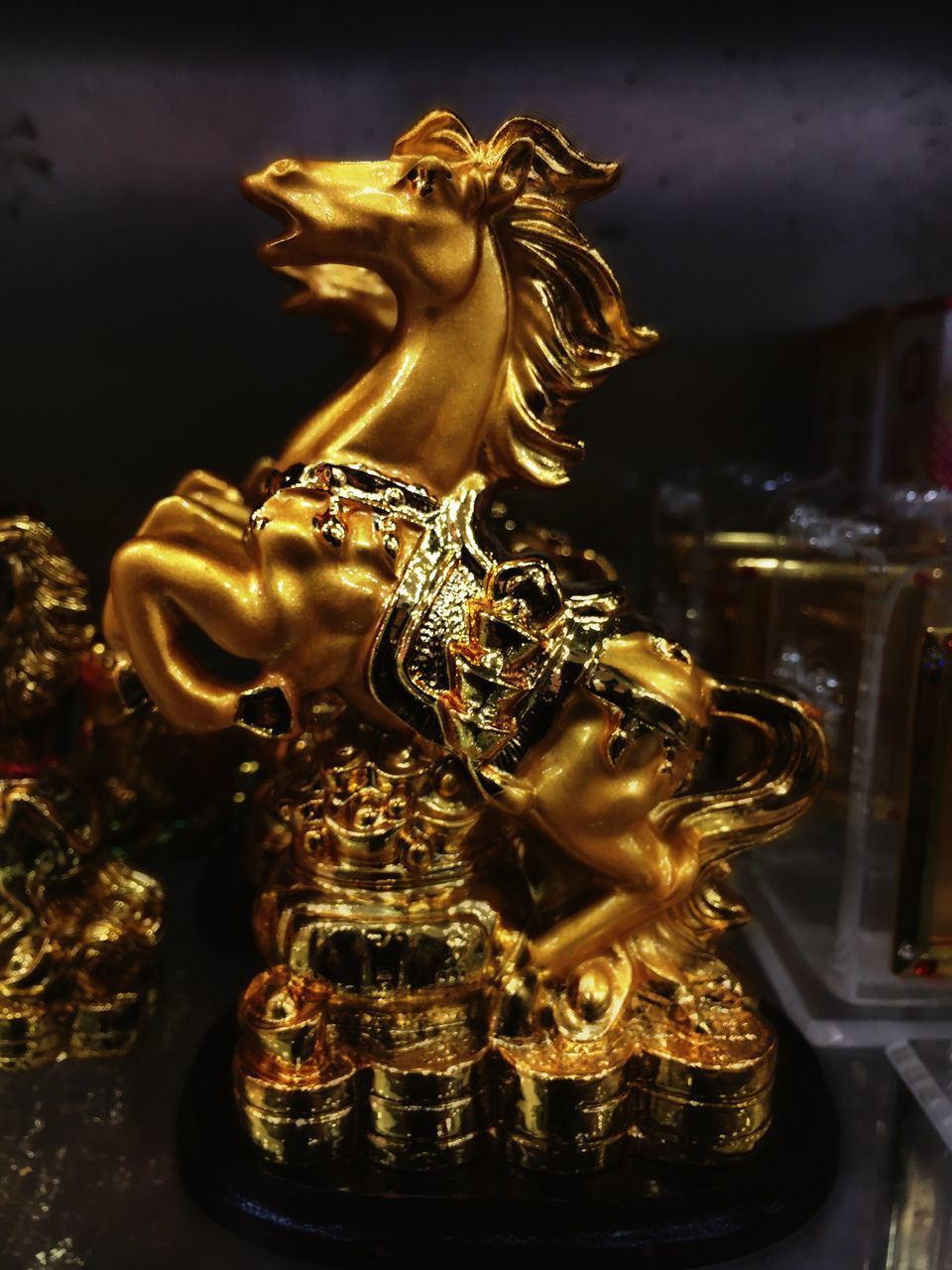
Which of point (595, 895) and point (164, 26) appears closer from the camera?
point (595, 895)

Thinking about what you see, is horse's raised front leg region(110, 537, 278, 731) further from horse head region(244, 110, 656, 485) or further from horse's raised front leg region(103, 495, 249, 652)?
horse head region(244, 110, 656, 485)

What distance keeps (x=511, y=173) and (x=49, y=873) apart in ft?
1.91

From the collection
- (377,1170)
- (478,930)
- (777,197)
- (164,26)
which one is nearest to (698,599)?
(777,197)

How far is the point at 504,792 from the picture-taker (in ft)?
2.02

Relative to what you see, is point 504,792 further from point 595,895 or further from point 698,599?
point 698,599

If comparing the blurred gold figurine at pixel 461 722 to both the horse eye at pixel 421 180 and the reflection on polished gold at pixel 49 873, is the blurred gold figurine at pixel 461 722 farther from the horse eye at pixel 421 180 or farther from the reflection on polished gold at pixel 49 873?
the reflection on polished gold at pixel 49 873

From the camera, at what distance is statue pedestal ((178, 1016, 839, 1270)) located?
574 millimetres

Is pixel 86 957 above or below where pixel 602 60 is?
below

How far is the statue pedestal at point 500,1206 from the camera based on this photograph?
574 millimetres

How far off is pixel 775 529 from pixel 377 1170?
728 mm

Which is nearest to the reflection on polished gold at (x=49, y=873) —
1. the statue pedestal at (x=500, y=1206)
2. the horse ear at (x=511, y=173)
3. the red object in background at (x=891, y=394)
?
the statue pedestal at (x=500, y=1206)

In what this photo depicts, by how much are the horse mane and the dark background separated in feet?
1.50

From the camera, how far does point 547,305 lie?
65 centimetres

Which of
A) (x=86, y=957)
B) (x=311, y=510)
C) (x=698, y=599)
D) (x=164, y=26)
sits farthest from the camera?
(x=698, y=599)
